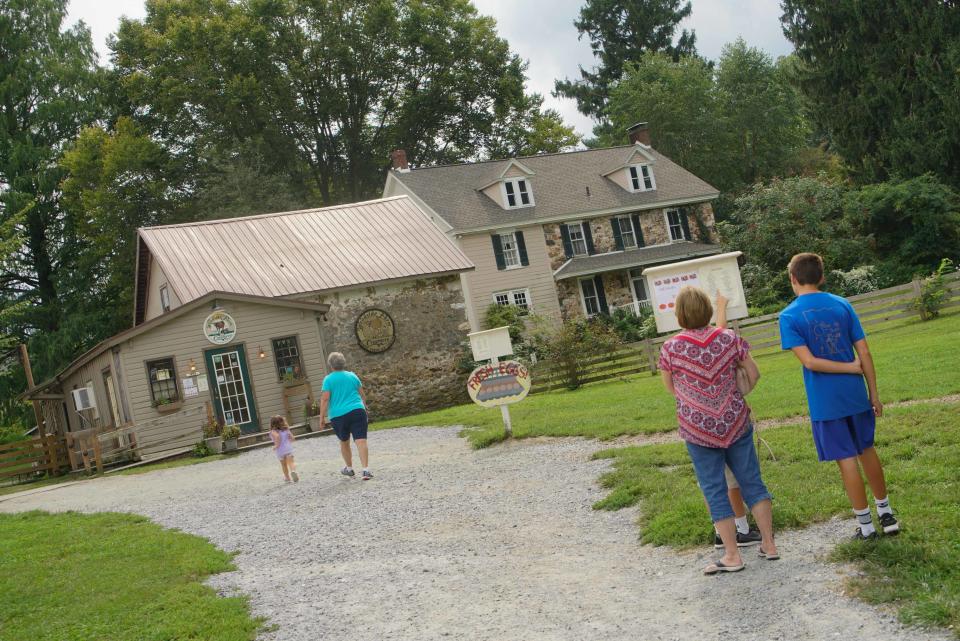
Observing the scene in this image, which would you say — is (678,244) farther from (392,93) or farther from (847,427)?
(847,427)

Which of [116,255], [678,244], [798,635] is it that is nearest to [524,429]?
[798,635]

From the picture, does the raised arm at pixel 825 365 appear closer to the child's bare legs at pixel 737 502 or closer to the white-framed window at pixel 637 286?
the child's bare legs at pixel 737 502

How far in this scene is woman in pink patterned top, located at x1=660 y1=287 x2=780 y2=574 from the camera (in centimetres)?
Result: 572

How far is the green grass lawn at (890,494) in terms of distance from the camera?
483 centimetres

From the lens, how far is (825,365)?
561 cm

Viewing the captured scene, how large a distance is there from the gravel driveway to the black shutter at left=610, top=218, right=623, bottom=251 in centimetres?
2480

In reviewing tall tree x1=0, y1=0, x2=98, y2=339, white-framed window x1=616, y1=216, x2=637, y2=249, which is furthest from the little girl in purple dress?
tall tree x1=0, y1=0, x2=98, y2=339

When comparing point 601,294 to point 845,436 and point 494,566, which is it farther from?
point 845,436

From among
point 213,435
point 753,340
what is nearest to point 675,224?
point 753,340

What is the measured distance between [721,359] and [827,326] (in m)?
0.65

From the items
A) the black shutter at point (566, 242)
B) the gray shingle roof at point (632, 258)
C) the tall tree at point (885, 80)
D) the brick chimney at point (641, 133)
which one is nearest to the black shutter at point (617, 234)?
the gray shingle roof at point (632, 258)

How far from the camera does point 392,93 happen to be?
156 ft

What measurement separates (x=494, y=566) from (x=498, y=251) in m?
28.7

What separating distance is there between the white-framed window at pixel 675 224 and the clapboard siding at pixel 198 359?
18.8 m
